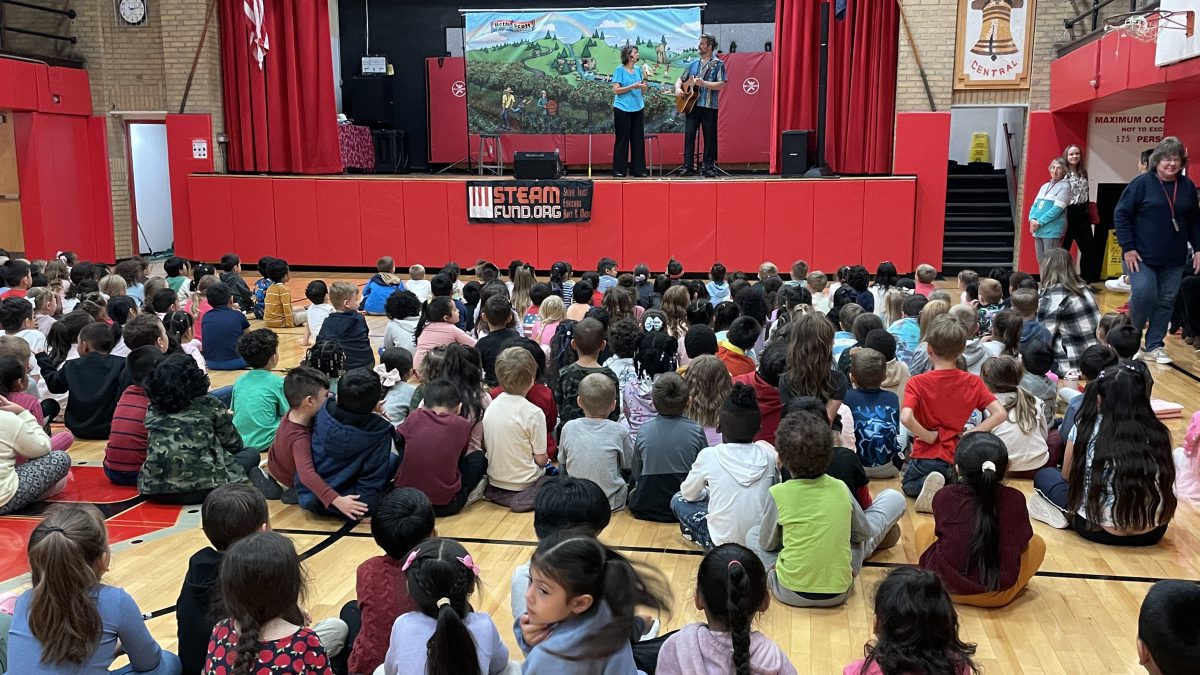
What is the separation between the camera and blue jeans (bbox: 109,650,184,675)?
3207mm

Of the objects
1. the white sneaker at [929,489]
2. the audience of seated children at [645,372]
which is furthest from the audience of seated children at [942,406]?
the audience of seated children at [645,372]

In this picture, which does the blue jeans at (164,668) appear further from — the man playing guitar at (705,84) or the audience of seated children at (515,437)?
the man playing guitar at (705,84)

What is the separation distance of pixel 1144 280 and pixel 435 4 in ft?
43.4

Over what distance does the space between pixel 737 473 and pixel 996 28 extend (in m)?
10.4

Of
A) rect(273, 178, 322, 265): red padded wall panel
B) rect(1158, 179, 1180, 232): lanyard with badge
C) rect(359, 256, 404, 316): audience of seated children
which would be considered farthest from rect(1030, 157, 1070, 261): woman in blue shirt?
rect(273, 178, 322, 265): red padded wall panel

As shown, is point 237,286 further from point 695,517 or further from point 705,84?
point 695,517

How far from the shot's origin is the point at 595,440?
16.6 ft

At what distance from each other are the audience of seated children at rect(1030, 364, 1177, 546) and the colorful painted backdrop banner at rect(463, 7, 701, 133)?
43.9ft

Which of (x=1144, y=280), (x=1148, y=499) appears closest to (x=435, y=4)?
(x=1144, y=280)

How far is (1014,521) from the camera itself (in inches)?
156

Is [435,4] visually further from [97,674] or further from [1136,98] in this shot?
[97,674]

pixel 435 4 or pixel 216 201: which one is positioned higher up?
pixel 435 4

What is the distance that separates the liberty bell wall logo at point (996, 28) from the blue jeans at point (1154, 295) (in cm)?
550

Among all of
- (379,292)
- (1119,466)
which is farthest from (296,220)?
(1119,466)
